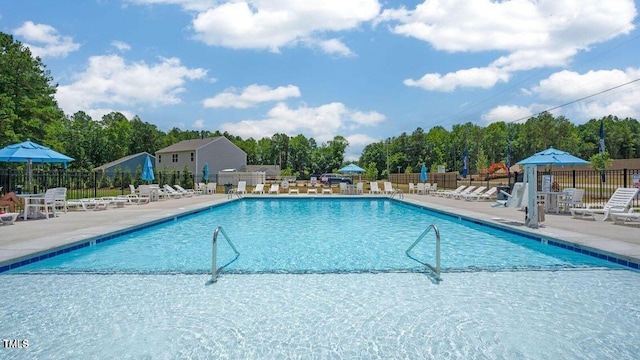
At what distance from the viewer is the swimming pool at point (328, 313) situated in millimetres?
3387

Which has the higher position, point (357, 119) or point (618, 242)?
point (357, 119)

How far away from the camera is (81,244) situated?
7.18 metres

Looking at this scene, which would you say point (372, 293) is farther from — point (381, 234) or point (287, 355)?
point (381, 234)

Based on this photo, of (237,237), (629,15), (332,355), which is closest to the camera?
(332,355)

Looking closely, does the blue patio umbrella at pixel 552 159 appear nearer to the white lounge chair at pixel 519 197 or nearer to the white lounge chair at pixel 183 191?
the white lounge chair at pixel 519 197

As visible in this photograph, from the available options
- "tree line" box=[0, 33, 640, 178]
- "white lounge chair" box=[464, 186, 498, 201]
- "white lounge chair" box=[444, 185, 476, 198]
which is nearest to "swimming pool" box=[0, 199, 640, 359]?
"white lounge chair" box=[464, 186, 498, 201]

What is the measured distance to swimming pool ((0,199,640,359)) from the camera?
133 inches

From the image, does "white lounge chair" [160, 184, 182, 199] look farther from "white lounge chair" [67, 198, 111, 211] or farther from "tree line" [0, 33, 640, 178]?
"tree line" [0, 33, 640, 178]

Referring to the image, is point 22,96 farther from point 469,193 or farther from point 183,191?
point 469,193

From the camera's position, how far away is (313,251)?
25.3 ft

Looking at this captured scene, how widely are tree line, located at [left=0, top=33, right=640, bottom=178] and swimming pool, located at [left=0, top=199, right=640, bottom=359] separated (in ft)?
86.2

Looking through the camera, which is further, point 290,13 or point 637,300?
point 290,13

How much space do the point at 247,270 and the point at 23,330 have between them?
280 cm

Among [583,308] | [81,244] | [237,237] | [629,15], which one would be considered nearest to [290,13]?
[237,237]
